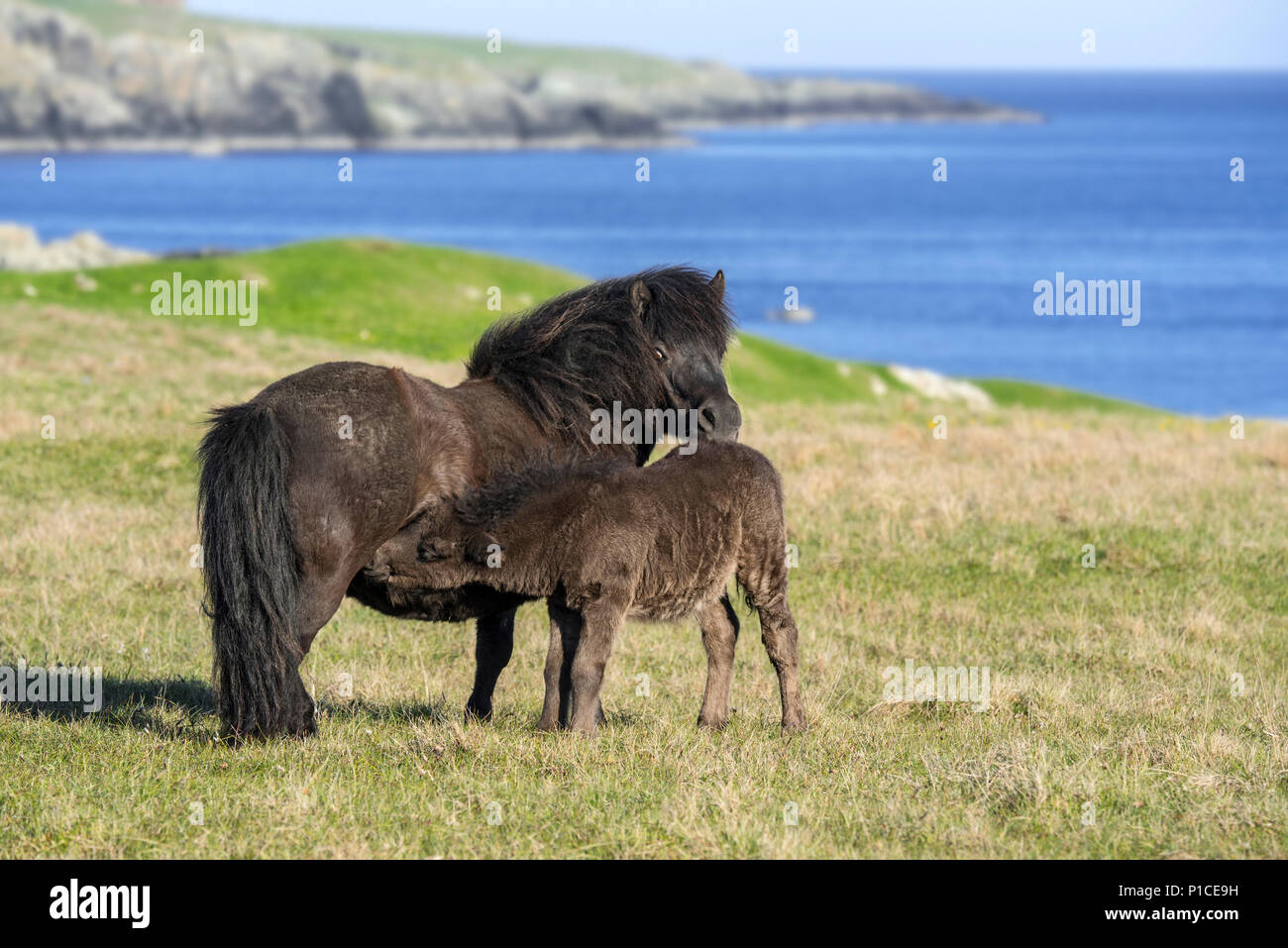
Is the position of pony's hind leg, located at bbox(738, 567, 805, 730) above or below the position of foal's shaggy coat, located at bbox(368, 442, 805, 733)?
below

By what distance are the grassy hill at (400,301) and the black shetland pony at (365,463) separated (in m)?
25.1

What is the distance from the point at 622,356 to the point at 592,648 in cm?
197

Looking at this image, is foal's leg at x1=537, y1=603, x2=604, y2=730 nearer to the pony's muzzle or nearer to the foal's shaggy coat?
the foal's shaggy coat

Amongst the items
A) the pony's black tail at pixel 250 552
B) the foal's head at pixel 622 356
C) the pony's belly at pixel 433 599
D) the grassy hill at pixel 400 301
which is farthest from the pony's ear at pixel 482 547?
the grassy hill at pixel 400 301

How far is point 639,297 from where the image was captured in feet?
29.3

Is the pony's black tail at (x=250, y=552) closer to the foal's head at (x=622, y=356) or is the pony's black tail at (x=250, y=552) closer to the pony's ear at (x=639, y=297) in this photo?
the foal's head at (x=622, y=356)

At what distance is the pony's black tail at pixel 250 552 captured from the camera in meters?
7.38

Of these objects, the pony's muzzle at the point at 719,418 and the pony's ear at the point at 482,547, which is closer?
the pony's ear at the point at 482,547

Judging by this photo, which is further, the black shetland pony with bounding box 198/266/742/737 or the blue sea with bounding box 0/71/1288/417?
the blue sea with bounding box 0/71/1288/417

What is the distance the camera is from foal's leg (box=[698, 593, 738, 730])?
8812 mm

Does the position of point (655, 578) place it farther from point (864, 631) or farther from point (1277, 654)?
point (1277, 654)

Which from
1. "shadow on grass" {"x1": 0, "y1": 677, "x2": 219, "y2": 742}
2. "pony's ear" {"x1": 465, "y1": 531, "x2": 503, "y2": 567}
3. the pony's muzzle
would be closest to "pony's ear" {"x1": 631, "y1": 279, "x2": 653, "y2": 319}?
the pony's muzzle

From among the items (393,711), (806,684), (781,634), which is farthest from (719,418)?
(393,711)
